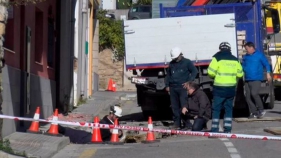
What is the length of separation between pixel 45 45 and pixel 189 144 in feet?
22.2

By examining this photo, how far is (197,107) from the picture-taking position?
15.1 meters

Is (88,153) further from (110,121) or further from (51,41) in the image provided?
(51,41)

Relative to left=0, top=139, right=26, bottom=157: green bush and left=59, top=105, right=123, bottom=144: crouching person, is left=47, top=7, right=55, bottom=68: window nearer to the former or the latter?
left=59, top=105, right=123, bottom=144: crouching person

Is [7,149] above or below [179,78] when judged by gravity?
below

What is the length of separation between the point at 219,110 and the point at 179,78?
161 cm

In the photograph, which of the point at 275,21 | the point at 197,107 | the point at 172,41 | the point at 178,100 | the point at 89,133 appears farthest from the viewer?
the point at 275,21

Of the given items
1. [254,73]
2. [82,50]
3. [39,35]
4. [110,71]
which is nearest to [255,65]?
[254,73]

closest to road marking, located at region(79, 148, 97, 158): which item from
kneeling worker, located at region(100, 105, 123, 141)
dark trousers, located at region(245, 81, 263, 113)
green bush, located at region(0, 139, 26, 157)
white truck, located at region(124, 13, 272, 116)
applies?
green bush, located at region(0, 139, 26, 157)

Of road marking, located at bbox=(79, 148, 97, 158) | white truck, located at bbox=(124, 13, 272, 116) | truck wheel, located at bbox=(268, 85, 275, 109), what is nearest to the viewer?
road marking, located at bbox=(79, 148, 97, 158)

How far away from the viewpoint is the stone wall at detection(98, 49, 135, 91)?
34.5 meters

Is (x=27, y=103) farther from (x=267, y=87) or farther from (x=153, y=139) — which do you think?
(x=267, y=87)

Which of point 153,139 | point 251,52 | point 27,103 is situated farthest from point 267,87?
point 27,103

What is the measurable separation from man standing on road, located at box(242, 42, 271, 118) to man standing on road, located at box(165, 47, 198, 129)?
177cm

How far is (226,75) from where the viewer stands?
574 inches
